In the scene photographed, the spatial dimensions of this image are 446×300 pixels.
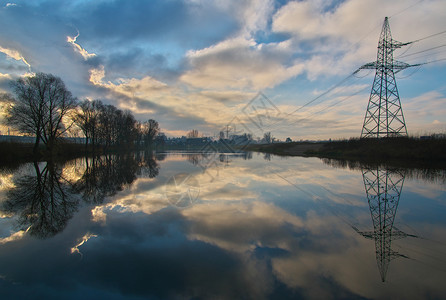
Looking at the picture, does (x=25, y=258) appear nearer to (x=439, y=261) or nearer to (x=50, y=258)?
(x=50, y=258)

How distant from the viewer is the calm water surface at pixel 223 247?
2752mm

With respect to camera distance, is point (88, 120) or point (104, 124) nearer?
point (88, 120)

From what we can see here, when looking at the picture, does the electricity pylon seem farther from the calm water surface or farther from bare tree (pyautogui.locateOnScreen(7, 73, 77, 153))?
bare tree (pyautogui.locateOnScreen(7, 73, 77, 153))

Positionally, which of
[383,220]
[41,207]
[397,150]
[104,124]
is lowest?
[41,207]

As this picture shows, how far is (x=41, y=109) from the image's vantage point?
28.9m

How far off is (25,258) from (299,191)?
8.42 metres

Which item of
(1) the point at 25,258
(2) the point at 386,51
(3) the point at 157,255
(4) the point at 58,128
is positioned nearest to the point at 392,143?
(2) the point at 386,51

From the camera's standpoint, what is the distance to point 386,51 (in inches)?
994

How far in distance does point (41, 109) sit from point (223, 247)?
36279 millimetres

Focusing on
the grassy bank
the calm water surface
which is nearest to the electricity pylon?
the calm water surface

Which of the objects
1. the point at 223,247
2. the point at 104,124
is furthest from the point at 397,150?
the point at 104,124

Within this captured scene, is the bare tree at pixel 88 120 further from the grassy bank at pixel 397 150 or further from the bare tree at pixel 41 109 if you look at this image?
the grassy bank at pixel 397 150

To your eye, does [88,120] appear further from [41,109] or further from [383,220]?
[383,220]

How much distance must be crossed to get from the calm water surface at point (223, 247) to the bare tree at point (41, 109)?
27.7 meters
